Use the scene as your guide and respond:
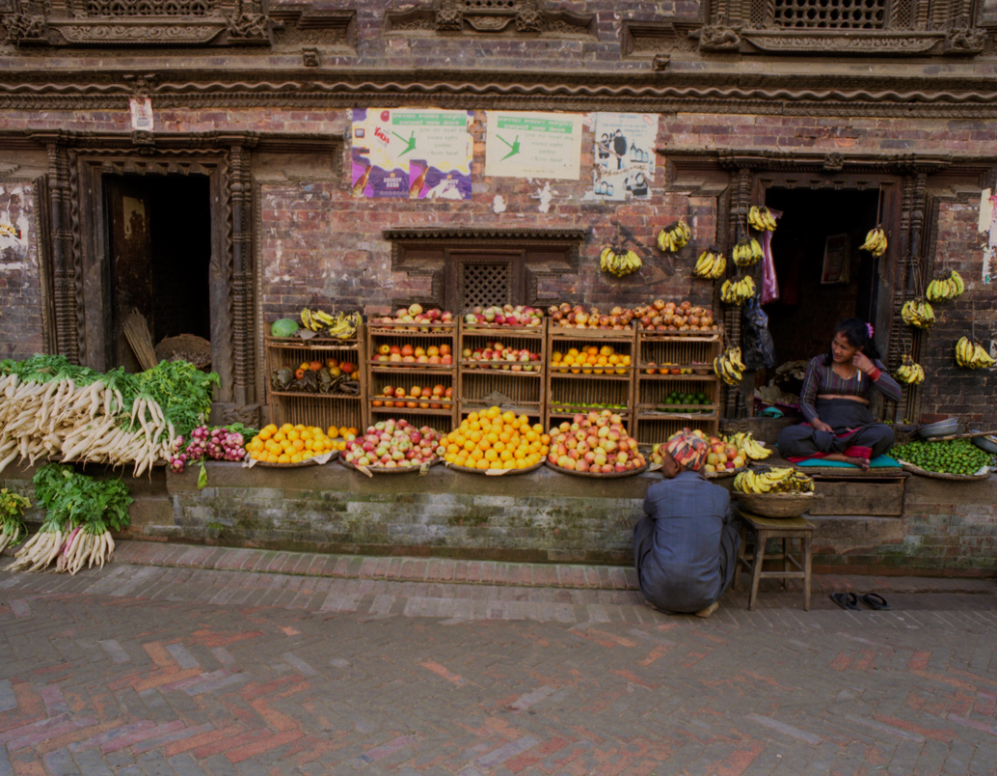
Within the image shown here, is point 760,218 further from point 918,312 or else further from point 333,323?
point 333,323

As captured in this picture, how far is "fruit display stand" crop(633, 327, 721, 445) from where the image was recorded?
23.0 ft

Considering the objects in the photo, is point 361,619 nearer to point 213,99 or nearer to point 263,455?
point 263,455

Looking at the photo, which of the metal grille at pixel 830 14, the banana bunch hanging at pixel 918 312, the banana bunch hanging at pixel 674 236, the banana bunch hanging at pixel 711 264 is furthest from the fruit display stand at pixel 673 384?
the metal grille at pixel 830 14

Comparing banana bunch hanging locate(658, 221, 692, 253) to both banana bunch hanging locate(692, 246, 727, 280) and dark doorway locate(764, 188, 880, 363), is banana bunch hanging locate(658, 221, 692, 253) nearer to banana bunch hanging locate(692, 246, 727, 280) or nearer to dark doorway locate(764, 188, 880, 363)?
banana bunch hanging locate(692, 246, 727, 280)

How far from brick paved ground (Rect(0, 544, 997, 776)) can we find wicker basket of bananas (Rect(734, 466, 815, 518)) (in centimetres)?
83

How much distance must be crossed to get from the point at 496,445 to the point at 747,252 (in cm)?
364

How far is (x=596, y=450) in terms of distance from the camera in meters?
6.18

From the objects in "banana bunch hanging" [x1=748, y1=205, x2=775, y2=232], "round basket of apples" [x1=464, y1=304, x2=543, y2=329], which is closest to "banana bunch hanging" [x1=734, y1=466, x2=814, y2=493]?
"round basket of apples" [x1=464, y1=304, x2=543, y2=329]

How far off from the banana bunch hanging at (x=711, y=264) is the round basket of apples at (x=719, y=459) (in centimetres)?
203

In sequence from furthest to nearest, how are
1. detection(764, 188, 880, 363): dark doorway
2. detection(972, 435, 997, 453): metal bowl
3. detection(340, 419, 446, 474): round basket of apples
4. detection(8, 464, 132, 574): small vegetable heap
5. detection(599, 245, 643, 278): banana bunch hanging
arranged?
detection(764, 188, 880, 363): dark doorway < detection(599, 245, 643, 278): banana bunch hanging < detection(972, 435, 997, 453): metal bowl < detection(340, 419, 446, 474): round basket of apples < detection(8, 464, 132, 574): small vegetable heap

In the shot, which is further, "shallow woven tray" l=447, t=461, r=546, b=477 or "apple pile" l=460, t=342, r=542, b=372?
"apple pile" l=460, t=342, r=542, b=372

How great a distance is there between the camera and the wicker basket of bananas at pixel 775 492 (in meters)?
5.44

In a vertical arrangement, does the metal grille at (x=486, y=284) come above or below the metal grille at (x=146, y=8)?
below

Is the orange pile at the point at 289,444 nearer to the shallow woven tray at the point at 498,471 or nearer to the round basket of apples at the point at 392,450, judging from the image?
the round basket of apples at the point at 392,450
